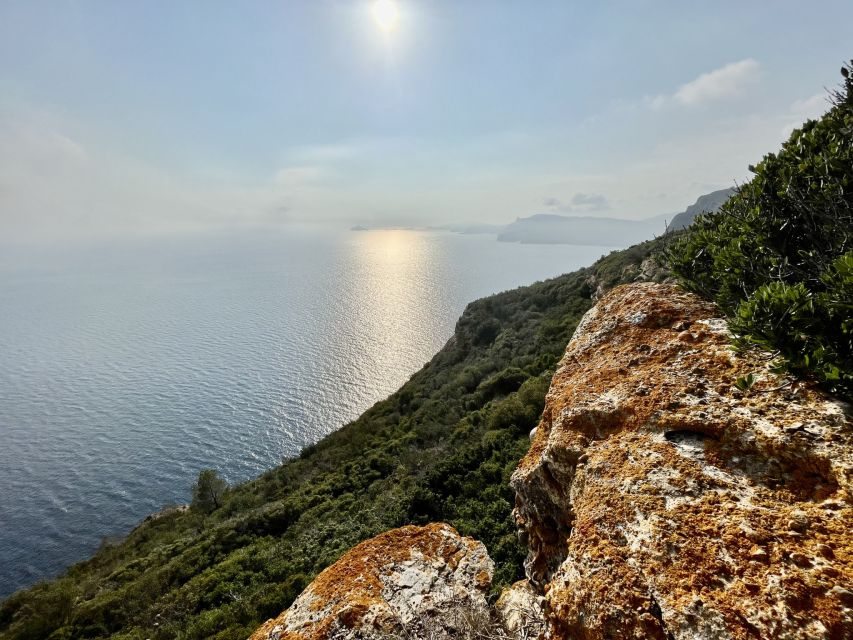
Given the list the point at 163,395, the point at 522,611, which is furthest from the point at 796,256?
the point at 163,395

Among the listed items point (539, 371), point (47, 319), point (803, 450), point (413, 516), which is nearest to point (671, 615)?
point (803, 450)

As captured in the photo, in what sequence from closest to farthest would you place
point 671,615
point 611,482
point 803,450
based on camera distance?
point 671,615 < point 803,450 < point 611,482

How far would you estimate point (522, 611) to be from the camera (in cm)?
461

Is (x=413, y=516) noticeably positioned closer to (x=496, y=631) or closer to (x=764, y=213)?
(x=496, y=631)

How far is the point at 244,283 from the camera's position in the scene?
643 ft

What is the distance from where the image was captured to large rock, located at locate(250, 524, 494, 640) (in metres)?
4.71

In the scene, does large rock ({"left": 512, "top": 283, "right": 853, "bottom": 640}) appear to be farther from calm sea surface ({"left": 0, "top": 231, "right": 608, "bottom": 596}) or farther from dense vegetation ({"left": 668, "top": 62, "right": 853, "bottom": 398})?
calm sea surface ({"left": 0, "top": 231, "right": 608, "bottom": 596})

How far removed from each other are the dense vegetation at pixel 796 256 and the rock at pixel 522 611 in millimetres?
4104

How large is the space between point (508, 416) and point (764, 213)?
1521cm

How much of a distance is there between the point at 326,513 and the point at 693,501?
2170cm

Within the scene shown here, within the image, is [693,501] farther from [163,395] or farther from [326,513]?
[163,395]

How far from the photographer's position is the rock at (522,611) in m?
4.18

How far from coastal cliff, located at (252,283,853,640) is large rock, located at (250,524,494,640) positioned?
0.04 m

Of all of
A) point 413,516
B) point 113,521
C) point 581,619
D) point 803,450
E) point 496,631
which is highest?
point 803,450
